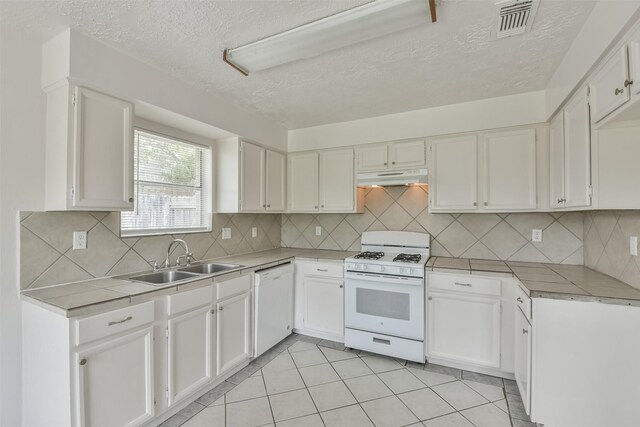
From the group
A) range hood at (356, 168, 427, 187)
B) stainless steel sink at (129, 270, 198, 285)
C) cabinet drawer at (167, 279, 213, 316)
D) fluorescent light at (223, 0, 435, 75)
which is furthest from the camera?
range hood at (356, 168, 427, 187)

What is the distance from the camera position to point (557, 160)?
7.51 feet

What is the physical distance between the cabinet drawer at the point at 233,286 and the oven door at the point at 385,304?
979 mm

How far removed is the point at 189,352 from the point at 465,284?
2.23 m

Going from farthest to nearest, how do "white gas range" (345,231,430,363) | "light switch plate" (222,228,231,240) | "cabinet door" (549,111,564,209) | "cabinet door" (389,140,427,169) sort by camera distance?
"light switch plate" (222,228,231,240)
"cabinet door" (389,140,427,169)
"white gas range" (345,231,430,363)
"cabinet door" (549,111,564,209)

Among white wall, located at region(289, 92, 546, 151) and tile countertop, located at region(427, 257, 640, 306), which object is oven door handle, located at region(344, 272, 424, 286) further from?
white wall, located at region(289, 92, 546, 151)

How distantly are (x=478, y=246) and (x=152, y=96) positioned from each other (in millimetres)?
3175

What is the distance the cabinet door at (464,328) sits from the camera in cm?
241

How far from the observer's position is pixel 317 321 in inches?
124

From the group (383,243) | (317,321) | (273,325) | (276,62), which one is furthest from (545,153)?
(273,325)

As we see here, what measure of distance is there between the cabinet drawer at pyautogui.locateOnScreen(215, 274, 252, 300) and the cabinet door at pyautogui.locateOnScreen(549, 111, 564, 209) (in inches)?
101

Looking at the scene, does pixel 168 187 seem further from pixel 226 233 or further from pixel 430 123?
pixel 430 123

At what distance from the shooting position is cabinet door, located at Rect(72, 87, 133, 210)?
5.71 ft

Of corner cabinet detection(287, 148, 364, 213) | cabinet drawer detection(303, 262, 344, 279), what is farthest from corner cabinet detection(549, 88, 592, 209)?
cabinet drawer detection(303, 262, 344, 279)

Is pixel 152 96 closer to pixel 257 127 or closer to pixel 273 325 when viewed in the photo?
pixel 257 127
